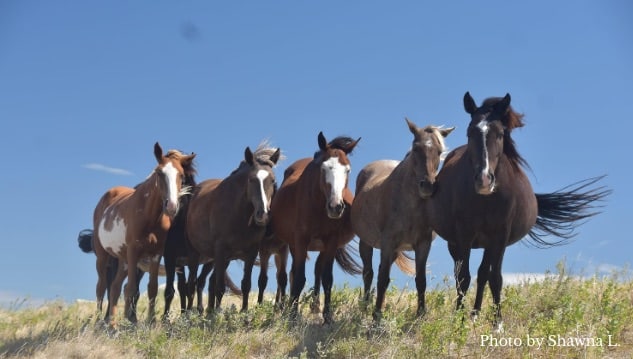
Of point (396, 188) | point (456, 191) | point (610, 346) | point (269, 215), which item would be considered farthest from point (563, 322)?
point (269, 215)

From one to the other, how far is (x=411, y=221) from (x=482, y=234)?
104 centimetres

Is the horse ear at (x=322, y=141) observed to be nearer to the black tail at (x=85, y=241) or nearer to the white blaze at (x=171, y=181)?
the white blaze at (x=171, y=181)

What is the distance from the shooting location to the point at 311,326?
816 centimetres

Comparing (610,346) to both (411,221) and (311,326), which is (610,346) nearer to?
(411,221)

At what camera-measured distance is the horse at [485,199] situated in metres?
6.97

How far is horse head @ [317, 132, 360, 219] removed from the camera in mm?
8031

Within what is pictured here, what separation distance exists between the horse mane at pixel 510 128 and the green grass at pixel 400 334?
1.57 meters

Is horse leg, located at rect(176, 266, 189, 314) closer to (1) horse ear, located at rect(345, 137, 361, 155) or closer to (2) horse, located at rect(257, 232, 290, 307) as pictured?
(2) horse, located at rect(257, 232, 290, 307)

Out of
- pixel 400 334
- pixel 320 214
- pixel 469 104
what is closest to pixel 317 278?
pixel 320 214

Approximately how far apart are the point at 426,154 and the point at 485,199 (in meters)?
0.96

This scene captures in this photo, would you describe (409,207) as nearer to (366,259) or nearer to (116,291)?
(366,259)

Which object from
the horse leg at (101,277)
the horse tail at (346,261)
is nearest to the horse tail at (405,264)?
the horse tail at (346,261)

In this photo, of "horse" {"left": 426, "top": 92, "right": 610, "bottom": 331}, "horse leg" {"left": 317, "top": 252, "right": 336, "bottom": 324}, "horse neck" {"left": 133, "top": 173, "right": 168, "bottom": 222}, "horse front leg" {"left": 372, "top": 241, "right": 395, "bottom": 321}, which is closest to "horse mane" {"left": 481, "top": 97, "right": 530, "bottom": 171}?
"horse" {"left": 426, "top": 92, "right": 610, "bottom": 331}

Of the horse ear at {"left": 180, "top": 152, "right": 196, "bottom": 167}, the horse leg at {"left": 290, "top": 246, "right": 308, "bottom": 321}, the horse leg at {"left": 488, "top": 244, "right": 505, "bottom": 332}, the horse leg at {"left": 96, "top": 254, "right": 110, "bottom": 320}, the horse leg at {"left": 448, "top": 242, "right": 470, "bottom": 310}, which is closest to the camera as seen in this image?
the horse leg at {"left": 488, "top": 244, "right": 505, "bottom": 332}
